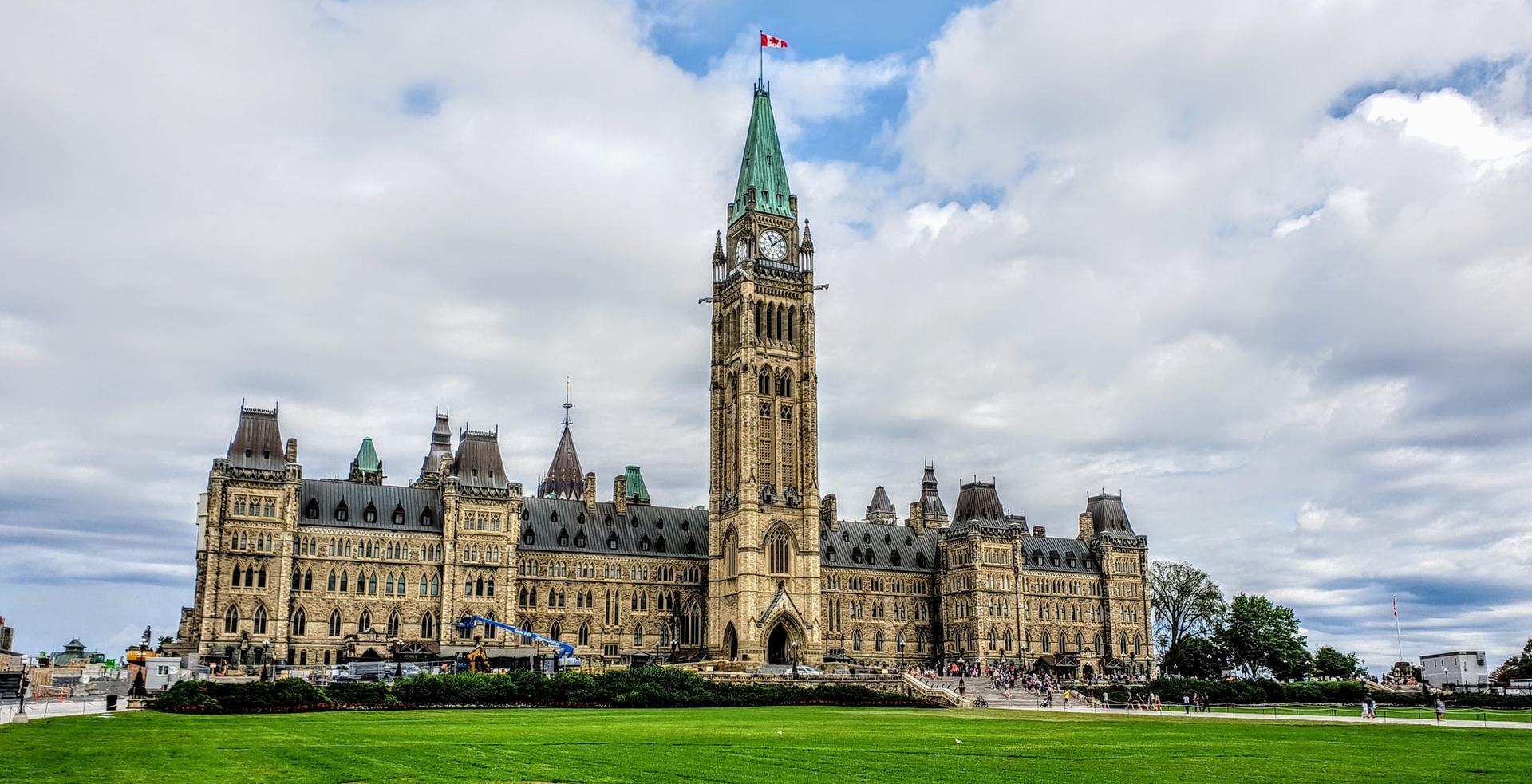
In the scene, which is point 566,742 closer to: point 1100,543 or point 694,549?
point 694,549

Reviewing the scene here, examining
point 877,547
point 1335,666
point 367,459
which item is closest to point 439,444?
point 367,459

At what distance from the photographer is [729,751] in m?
35.4

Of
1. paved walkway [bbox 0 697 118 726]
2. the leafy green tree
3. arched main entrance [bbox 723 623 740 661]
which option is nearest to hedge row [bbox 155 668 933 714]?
paved walkway [bbox 0 697 118 726]

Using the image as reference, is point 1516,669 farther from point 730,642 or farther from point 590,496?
point 590,496

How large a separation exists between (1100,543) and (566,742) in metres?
120

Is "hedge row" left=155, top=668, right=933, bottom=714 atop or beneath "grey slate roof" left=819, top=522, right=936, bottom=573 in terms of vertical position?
beneath

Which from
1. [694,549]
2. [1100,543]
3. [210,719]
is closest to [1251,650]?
[1100,543]

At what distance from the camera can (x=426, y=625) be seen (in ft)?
374

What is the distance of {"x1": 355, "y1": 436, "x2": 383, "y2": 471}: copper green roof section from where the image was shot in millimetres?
138375

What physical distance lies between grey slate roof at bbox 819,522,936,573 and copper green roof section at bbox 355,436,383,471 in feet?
161

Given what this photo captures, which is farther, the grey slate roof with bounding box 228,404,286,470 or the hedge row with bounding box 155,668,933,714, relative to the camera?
the grey slate roof with bounding box 228,404,286,470

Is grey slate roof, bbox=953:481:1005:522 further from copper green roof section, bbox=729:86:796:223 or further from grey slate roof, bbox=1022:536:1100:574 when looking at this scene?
copper green roof section, bbox=729:86:796:223

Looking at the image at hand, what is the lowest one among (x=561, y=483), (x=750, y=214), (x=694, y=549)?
(x=694, y=549)

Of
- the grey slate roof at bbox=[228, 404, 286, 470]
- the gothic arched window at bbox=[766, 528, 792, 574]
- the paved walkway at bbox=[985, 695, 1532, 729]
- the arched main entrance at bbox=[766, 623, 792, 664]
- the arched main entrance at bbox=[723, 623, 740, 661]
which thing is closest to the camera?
the paved walkway at bbox=[985, 695, 1532, 729]
